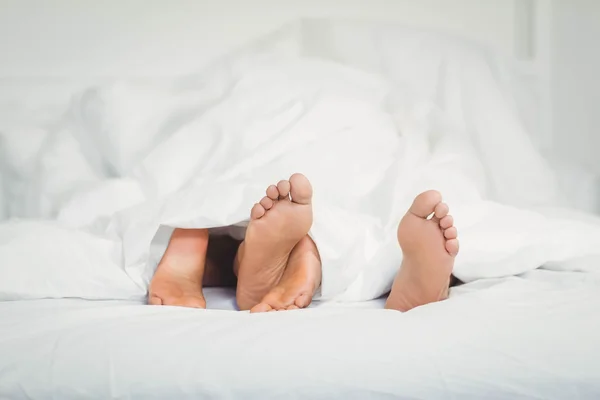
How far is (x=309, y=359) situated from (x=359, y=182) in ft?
1.79

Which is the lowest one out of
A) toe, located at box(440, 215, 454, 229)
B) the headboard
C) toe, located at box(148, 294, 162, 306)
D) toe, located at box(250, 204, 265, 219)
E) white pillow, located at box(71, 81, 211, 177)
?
toe, located at box(148, 294, 162, 306)

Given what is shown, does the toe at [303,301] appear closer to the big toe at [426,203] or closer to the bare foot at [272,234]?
the bare foot at [272,234]

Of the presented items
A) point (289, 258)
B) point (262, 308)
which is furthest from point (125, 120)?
point (262, 308)

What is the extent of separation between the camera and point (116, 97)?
1374 millimetres

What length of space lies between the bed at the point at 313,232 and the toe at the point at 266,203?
11cm

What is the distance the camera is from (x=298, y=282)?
36.9 inches

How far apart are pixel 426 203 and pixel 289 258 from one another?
0.77ft

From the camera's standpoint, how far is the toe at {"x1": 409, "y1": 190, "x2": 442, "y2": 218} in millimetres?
850

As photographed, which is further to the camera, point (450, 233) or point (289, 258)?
point (289, 258)

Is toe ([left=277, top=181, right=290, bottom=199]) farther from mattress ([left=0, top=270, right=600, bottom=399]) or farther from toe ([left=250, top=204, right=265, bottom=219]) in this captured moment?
mattress ([left=0, top=270, right=600, bottom=399])

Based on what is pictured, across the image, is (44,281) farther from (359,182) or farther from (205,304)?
(359,182)

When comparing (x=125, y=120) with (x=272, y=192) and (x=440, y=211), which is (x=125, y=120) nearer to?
(x=272, y=192)

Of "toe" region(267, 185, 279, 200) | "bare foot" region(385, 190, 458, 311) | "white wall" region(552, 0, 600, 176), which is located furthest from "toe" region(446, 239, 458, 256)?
"white wall" region(552, 0, 600, 176)

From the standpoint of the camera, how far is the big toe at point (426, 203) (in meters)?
0.85
